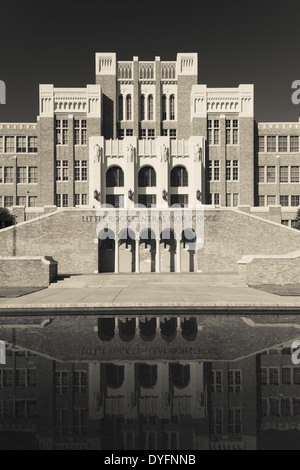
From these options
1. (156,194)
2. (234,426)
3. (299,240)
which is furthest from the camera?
(156,194)

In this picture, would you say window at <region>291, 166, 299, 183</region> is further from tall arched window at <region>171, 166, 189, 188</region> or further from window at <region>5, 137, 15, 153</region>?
window at <region>5, 137, 15, 153</region>

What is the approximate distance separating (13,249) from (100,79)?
2716cm

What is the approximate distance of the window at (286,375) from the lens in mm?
7344

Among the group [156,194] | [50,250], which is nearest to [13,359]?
[50,250]

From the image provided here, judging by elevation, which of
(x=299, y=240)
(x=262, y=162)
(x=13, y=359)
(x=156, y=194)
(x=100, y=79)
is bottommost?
(x=13, y=359)

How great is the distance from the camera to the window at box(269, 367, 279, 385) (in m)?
7.31

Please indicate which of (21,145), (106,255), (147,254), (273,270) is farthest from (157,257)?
(21,145)

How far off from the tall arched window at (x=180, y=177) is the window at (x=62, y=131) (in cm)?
1461

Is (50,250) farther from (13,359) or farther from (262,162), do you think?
(262,162)

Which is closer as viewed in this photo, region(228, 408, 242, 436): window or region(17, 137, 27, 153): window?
region(228, 408, 242, 436): window

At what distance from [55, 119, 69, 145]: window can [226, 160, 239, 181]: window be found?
20.3 metres

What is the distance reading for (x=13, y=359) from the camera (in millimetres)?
8641

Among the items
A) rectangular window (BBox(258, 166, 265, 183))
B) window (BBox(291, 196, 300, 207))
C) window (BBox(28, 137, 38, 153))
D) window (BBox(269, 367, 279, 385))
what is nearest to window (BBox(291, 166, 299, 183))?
window (BBox(291, 196, 300, 207))

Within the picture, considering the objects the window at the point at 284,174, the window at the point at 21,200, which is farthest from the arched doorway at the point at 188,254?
the window at the point at 21,200
